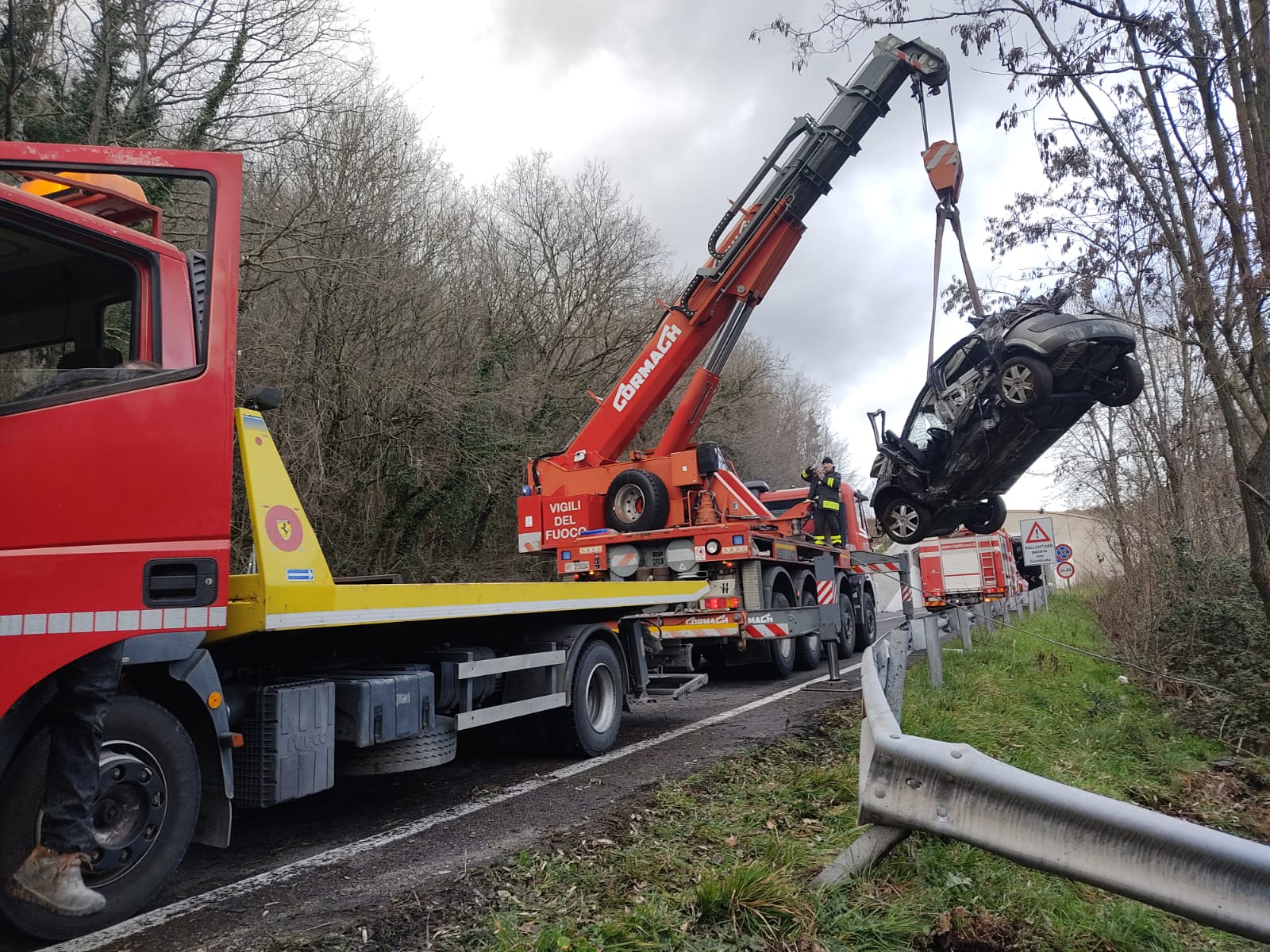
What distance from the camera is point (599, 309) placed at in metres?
21.1

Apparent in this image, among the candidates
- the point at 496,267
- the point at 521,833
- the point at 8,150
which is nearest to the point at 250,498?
the point at 8,150

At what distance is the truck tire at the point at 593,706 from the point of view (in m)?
6.32

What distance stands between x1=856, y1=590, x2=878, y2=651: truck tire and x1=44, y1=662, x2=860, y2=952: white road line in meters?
8.07

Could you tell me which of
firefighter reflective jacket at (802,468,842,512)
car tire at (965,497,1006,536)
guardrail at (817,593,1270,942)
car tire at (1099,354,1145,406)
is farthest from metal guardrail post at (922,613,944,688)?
guardrail at (817,593,1270,942)

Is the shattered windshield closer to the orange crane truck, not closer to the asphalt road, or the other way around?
the orange crane truck

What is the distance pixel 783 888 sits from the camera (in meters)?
3.09

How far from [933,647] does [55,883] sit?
7.03 meters

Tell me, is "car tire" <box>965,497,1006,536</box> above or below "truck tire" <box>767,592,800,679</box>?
above

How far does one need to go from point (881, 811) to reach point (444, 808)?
3059 millimetres

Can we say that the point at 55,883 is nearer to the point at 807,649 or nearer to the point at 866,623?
the point at 807,649

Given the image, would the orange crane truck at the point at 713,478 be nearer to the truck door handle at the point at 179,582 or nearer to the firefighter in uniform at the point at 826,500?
the firefighter in uniform at the point at 826,500

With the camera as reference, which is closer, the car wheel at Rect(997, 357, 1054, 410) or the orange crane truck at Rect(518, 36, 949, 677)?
the car wheel at Rect(997, 357, 1054, 410)

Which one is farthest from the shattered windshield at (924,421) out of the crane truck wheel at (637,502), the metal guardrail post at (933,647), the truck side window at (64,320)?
the truck side window at (64,320)

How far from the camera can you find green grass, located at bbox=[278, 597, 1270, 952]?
2967 mm
